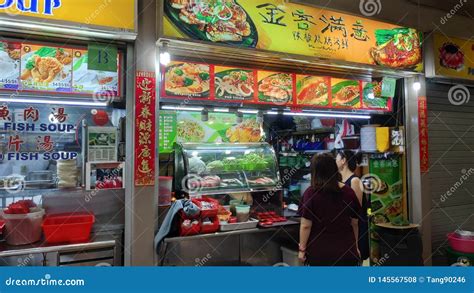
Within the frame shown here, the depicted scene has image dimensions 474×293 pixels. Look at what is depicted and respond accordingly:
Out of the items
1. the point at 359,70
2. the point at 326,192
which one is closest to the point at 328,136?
the point at 359,70

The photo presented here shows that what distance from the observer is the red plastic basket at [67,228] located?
2.90 meters

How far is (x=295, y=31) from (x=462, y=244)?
364 cm

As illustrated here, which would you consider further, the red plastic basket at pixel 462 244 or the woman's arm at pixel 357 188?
the red plastic basket at pixel 462 244

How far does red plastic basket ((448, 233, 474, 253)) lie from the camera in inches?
172

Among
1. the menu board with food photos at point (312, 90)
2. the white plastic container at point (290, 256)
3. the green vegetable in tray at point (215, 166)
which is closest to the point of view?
the white plastic container at point (290, 256)

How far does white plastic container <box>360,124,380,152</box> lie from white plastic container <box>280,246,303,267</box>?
6.95 ft

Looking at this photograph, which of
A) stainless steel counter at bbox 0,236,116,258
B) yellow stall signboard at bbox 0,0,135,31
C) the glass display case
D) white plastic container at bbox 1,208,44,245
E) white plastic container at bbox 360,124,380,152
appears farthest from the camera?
white plastic container at bbox 360,124,380,152

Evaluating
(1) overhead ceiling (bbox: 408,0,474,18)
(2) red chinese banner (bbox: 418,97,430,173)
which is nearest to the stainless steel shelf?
(2) red chinese banner (bbox: 418,97,430,173)

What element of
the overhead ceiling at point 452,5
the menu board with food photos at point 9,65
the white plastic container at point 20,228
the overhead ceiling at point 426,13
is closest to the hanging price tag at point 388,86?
the overhead ceiling at point 426,13

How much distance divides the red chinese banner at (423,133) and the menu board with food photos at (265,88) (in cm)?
43

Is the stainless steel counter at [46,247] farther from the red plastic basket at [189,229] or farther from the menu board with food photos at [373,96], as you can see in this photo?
the menu board with food photos at [373,96]

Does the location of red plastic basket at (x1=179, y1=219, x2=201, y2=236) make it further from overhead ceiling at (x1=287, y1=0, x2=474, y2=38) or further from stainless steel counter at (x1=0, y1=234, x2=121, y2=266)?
overhead ceiling at (x1=287, y1=0, x2=474, y2=38)

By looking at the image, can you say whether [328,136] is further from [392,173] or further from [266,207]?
[266,207]

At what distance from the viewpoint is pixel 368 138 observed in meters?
4.89
